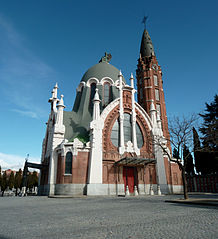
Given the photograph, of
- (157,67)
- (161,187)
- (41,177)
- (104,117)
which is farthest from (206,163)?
(41,177)

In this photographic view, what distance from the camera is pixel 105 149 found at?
2736 cm

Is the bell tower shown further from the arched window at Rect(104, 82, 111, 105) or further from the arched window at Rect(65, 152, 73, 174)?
the arched window at Rect(65, 152, 73, 174)

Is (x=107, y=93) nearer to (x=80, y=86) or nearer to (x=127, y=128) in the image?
(x=80, y=86)

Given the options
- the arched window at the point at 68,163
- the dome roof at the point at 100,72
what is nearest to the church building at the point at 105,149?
the arched window at the point at 68,163

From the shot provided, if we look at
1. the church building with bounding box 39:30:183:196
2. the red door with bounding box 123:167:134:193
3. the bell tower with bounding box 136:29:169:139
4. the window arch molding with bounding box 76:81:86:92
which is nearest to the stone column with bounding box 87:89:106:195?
the church building with bounding box 39:30:183:196

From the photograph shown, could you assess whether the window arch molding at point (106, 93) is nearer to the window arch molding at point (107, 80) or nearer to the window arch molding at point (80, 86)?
the window arch molding at point (107, 80)

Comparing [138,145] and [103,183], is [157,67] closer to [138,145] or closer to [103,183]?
[138,145]

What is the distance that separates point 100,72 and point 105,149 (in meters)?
16.9

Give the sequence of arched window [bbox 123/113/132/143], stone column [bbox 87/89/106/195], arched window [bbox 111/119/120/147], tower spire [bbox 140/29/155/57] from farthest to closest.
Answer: tower spire [bbox 140/29/155/57]
arched window [bbox 123/113/132/143]
arched window [bbox 111/119/120/147]
stone column [bbox 87/89/106/195]

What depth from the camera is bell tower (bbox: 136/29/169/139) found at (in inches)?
1567

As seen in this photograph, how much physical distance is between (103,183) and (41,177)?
12.9 m

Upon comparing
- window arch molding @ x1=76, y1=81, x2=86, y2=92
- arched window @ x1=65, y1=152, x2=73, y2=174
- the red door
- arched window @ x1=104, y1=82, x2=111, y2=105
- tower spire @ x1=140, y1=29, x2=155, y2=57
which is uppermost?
tower spire @ x1=140, y1=29, x2=155, y2=57

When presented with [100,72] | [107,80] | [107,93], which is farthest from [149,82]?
[100,72]

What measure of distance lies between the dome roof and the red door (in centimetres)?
1769
